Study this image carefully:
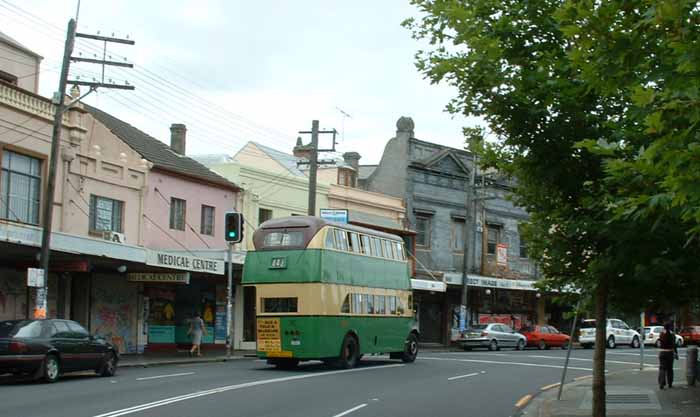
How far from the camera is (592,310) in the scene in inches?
515

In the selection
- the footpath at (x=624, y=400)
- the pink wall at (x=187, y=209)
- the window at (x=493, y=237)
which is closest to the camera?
the footpath at (x=624, y=400)

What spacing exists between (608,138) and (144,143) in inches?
1133

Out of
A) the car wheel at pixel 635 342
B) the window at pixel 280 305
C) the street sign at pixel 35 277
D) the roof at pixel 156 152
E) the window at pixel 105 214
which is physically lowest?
the car wheel at pixel 635 342

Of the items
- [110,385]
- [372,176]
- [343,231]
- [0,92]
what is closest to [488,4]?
[110,385]

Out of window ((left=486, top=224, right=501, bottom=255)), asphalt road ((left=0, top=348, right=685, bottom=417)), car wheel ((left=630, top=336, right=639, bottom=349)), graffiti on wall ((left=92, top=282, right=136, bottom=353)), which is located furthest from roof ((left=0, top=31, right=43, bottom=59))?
car wheel ((left=630, top=336, right=639, bottom=349))

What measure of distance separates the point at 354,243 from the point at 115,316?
33.3 feet

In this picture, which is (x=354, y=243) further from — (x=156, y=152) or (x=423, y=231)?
(x=423, y=231)

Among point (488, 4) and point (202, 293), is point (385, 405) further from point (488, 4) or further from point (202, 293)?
point (202, 293)

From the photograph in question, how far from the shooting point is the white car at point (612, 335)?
49.9 m

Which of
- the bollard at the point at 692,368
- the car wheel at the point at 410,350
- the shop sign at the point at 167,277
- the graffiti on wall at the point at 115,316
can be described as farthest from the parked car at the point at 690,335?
the graffiti on wall at the point at 115,316

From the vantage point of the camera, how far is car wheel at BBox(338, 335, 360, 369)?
87.6 feet

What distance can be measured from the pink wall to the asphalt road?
787 centimetres

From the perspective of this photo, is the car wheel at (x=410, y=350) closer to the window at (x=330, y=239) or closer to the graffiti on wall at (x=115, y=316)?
the window at (x=330, y=239)

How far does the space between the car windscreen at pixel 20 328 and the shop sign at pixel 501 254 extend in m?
36.2
